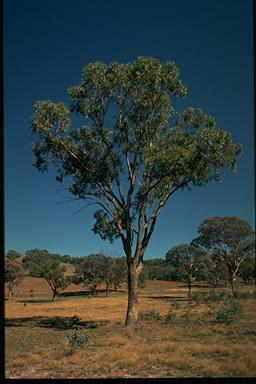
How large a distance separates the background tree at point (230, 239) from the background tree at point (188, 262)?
43.2 feet

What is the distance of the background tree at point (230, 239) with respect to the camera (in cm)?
6019

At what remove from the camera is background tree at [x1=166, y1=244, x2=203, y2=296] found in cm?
7869

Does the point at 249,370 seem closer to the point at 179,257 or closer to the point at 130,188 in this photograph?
the point at 130,188

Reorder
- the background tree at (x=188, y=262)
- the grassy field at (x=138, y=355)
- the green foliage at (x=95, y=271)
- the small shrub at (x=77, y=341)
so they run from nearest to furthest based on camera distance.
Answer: the grassy field at (x=138, y=355)
the small shrub at (x=77, y=341)
the background tree at (x=188, y=262)
the green foliage at (x=95, y=271)

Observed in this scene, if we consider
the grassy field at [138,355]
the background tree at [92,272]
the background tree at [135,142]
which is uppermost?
the background tree at [135,142]

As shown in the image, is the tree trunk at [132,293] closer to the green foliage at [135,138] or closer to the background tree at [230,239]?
the green foliage at [135,138]

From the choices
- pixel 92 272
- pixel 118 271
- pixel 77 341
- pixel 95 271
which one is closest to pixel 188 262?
pixel 118 271

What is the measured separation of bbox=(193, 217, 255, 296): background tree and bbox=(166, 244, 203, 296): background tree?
13154mm

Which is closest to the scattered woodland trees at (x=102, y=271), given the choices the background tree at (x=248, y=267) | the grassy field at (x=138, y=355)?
the background tree at (x=248, y=267)

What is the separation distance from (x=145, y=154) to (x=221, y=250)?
40731 mm

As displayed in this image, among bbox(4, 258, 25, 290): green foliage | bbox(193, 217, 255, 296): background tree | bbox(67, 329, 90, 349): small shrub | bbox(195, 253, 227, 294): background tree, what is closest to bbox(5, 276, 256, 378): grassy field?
bbox(67, 329, 90, 349): small shrub

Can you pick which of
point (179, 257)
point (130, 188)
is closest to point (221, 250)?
point (179, 257)

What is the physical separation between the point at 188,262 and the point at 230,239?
62.7 ft

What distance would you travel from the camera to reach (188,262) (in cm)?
7906
